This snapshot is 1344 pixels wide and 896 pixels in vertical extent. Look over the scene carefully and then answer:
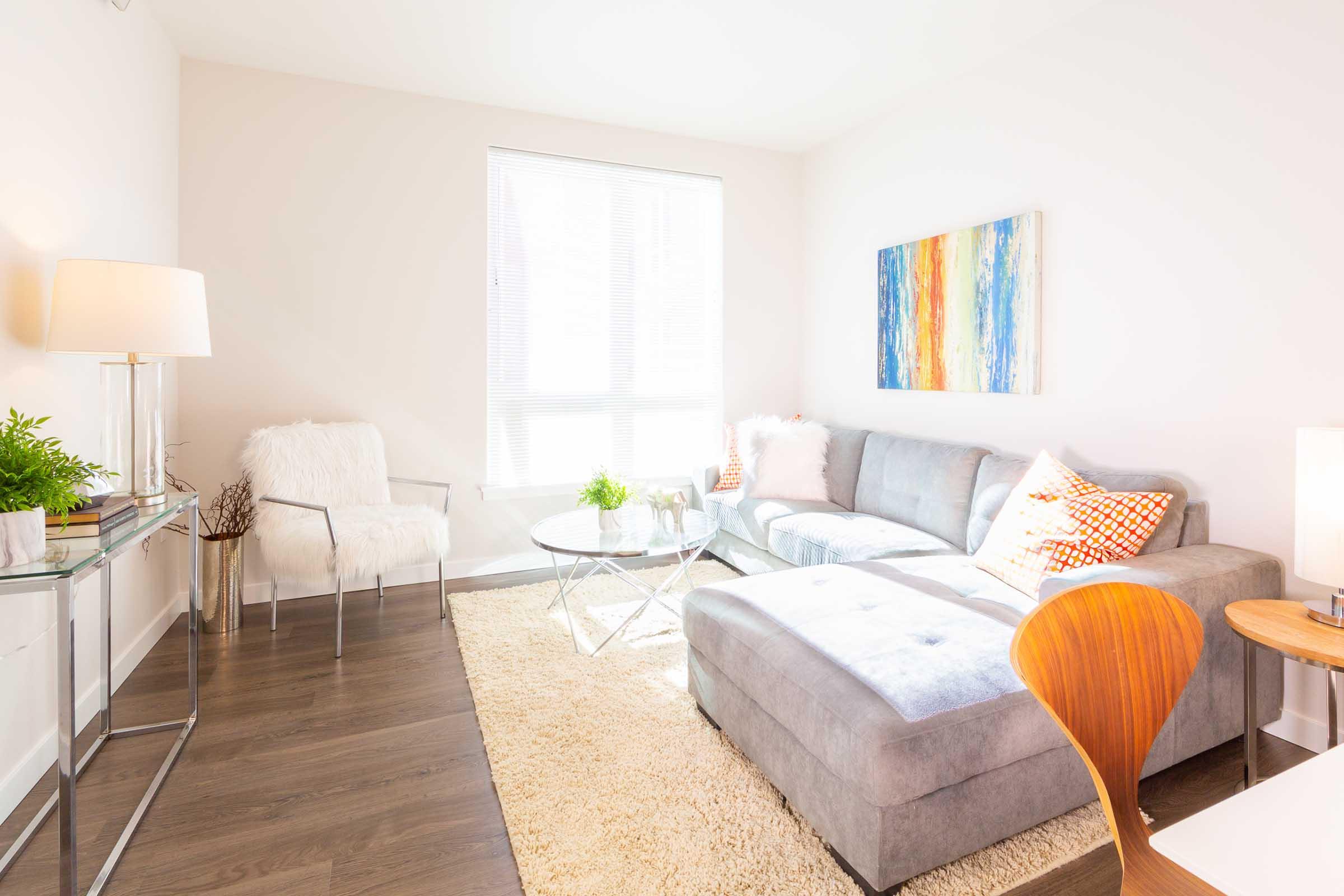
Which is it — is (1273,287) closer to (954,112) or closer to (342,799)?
(954,112)

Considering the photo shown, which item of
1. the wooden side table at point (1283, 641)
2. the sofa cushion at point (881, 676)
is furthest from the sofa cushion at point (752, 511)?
the wooden side table at point (1283, 641)

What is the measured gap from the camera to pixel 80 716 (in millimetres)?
2295

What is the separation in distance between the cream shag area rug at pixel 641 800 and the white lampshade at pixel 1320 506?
0.89m

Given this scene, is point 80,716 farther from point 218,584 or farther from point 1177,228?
point 1177,228

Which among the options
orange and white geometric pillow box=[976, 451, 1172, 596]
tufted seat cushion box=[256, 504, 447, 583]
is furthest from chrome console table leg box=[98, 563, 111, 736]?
orange and white geometric pillow box=[976, 451, 1172, 596]

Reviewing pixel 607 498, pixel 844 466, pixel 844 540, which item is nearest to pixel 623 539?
pixel 607 498

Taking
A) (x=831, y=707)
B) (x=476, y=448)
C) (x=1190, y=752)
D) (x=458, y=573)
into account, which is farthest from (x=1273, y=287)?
(x=458, y=573)

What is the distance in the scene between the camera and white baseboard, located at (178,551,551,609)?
3.64 metres

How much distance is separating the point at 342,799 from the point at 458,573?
2.12 m

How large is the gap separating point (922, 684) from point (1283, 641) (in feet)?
3.14

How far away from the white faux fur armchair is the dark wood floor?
0.39 m

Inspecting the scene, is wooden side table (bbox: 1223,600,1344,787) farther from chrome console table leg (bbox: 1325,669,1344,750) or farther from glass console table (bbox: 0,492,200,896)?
glass console table (bbox: 0,492,200,896)

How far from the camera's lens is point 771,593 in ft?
7.47

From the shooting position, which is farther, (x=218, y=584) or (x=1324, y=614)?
(x=218, y=584)
